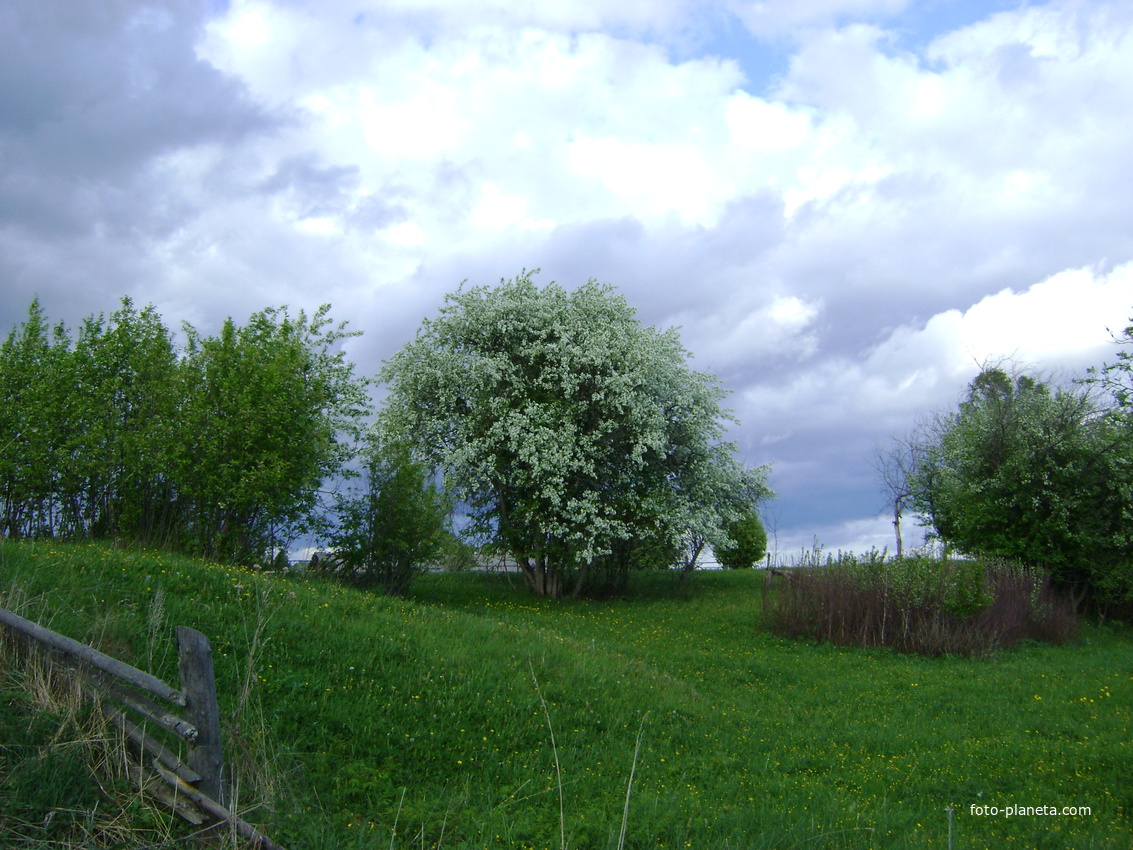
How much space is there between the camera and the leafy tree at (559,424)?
22.3 m

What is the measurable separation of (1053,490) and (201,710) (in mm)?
24933

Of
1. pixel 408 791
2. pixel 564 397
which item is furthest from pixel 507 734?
pixel 564 397

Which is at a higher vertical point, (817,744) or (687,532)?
(687,532)

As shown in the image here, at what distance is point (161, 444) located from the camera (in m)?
16.0

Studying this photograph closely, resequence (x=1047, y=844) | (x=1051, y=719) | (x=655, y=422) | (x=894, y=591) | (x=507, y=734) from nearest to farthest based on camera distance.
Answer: (x=1047, y=844) → (x=507, y=734) → (x=1051, y=719) → (x=894, y=591) → (x=655, y=422)

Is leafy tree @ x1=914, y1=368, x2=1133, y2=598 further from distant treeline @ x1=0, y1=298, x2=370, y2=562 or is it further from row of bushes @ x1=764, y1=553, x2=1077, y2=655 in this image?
distant treeline @ x1=0, y1=298, x2=370, y2=562

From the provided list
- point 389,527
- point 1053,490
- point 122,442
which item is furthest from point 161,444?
point 1053,490

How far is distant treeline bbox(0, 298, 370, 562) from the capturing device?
16.1m

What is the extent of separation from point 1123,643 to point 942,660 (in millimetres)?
8050

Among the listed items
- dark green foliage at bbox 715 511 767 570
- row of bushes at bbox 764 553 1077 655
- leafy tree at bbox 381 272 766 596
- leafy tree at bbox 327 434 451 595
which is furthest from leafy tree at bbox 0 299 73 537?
dark green foliage at bbox 715 511 767 570

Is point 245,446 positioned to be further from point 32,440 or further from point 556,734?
point 556,734

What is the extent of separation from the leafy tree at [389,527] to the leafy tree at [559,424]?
2830mm

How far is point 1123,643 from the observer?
20469 mm

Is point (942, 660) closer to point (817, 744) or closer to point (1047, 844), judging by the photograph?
point (817, 744)
